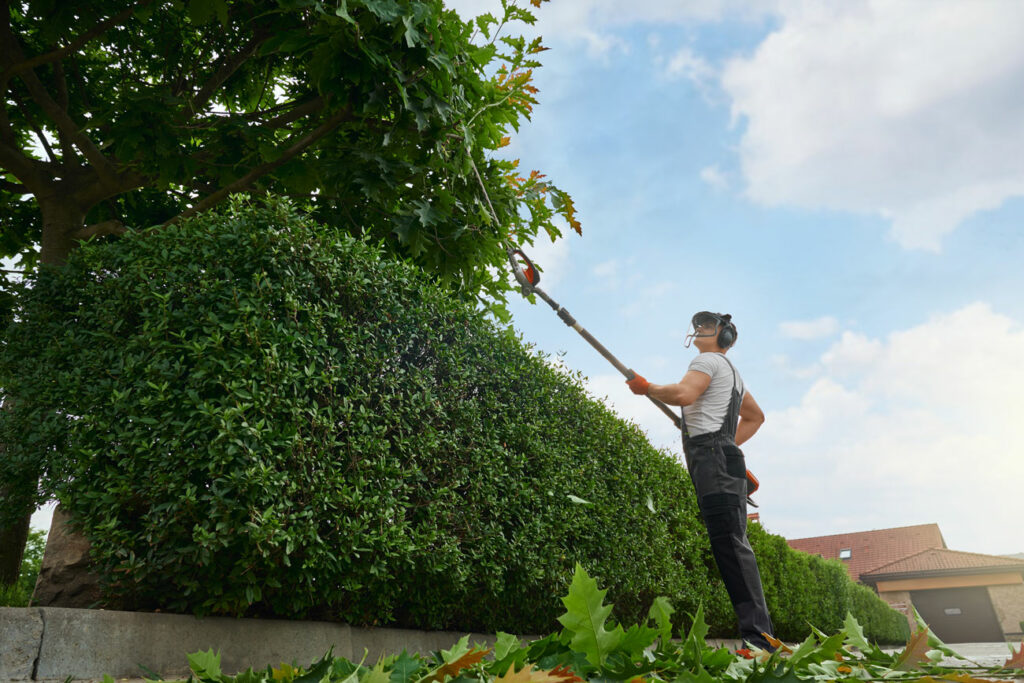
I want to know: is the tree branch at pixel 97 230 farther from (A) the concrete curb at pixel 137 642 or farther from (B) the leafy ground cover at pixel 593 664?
(B) the leafy ground cover at pixel 593 664

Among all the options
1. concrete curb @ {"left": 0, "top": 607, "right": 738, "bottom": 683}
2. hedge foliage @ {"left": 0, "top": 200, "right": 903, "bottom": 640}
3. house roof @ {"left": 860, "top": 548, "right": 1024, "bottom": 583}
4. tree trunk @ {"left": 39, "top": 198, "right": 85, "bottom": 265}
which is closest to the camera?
concrete curb @ {"left": 0, "top": 607, "right": 738, "bottom": 683}

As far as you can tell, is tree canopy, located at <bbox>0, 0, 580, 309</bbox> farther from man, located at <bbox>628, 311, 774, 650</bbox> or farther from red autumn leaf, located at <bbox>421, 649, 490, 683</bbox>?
red autumn leaf, located at <bbox>421, 649, 490, 683</bbox>

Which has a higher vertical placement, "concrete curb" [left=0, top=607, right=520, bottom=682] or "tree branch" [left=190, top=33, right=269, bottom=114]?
"tree branch" [left=190, top=33, right=269, bottom=114]

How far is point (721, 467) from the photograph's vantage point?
183 inches

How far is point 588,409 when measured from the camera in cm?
588

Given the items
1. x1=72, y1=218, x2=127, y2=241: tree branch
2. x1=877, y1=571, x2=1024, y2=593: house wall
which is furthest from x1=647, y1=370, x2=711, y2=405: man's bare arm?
x1=877, y1=571, x2=1024, y2=593: house wall

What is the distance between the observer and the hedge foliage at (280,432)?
3.12 meters

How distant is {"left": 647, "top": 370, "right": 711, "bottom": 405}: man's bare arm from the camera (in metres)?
4.82

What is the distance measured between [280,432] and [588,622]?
2360 mm

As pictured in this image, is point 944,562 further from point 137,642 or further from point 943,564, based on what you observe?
point 137,642

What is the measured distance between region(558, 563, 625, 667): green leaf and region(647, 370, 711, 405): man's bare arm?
3683 mm

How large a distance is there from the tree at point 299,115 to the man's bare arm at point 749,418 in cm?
224

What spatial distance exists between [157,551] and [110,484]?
409 millimetres

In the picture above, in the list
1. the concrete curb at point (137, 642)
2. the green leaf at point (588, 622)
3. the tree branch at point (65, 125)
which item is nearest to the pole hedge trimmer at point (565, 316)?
the concrete curb at point (137, 642)
